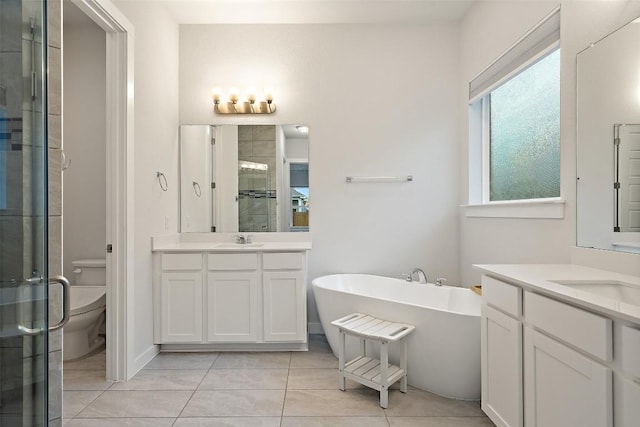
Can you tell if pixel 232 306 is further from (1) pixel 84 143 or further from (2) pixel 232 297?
(1) pixel 84 143

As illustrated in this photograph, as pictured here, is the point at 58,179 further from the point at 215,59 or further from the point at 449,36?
the point at 449,36

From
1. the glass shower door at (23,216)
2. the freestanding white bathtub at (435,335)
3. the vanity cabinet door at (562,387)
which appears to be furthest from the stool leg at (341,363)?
the glass shower door at (23,216)

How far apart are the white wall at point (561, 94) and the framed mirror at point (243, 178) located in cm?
149

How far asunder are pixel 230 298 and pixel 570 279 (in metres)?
2.31

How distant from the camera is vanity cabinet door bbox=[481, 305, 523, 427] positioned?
1.54 metres

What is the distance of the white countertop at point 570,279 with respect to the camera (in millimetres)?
1067

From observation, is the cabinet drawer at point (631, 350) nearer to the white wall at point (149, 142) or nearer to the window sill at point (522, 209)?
the window sill at point (522, 209)

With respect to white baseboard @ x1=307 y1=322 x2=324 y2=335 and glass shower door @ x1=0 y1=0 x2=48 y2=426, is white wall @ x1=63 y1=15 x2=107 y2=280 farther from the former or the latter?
glass shower door @ x1=0 y1=0 x2=48 y2=426

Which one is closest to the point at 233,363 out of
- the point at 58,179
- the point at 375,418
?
the point at 375,418

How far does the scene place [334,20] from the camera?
132 inches

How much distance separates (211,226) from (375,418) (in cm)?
220

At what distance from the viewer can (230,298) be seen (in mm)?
2955

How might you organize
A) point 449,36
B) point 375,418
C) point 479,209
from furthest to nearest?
point 449,36
point 479,209
point 375,418

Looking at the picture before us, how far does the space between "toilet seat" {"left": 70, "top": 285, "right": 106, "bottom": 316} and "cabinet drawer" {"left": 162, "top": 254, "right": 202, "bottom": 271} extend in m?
0.58
